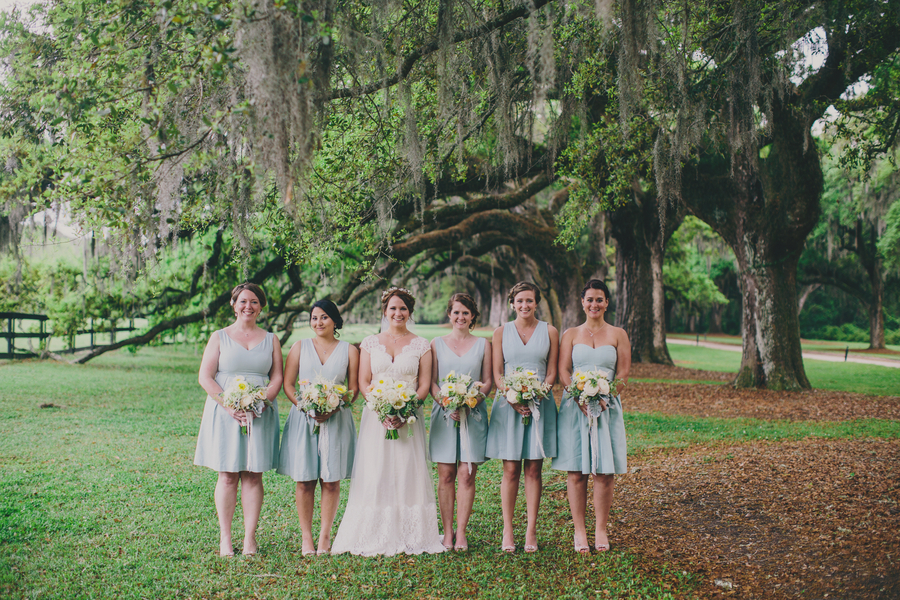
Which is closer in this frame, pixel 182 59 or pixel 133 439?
pixel 182 59

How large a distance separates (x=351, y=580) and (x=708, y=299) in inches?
1242

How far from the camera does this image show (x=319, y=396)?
445 centimetres

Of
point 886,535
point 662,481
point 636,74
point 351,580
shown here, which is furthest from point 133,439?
point 886,535

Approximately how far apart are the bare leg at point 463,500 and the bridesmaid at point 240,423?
1363 mm

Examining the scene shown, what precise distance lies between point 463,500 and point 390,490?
0.54m

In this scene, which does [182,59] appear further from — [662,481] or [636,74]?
[662,481]

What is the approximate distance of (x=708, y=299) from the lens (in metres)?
32.5

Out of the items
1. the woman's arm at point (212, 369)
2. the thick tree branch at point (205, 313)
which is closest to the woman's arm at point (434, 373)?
the woman's arm at point (212, 369)

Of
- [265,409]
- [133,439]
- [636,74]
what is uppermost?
[636,74]

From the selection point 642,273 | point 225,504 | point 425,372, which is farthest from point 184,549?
point 642,273

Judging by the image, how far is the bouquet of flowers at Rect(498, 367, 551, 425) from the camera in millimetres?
4492

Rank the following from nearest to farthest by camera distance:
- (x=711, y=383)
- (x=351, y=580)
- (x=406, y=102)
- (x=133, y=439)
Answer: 1. (x=351, y=580)
2. (x=406, y=102)
3. (x=133, y=439)
4. (x=711, y=383)

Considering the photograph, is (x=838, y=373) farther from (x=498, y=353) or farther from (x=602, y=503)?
(x=498, y=353)

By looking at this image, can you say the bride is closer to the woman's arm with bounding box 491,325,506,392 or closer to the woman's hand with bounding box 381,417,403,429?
the woman's hand with bounding box 381,417,403,429
